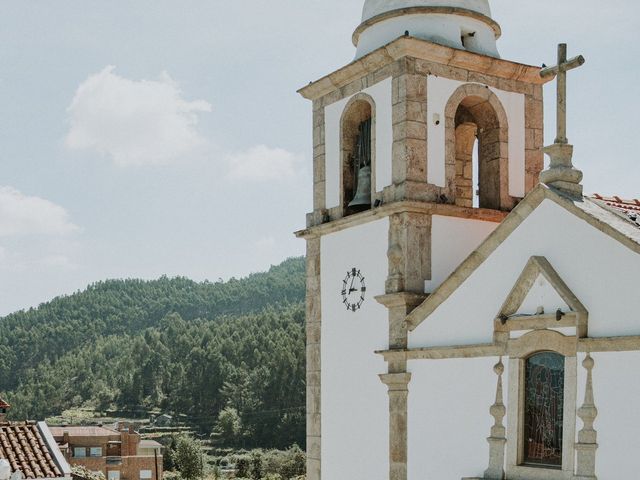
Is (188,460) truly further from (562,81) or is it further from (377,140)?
(562,81)

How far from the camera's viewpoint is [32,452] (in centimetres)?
1655

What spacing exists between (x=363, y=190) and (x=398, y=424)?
364 cm

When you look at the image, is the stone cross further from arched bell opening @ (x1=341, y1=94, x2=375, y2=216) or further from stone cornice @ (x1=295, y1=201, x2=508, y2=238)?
arched bell opening @ (x1=341, y1=94, x2=375, y2=216)

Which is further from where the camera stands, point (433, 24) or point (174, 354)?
point (174, 354)

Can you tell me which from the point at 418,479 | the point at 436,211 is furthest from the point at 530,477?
the point at 436,211

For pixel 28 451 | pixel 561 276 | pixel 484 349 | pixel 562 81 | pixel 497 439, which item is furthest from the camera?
pixel 28 451

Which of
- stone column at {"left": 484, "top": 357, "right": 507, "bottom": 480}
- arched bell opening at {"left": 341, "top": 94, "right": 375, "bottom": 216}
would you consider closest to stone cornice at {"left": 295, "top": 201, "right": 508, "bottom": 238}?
arched bell opening at {"left": 341, "top": 94, "right": 375, "bottom": 216}

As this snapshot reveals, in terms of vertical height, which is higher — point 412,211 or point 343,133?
point 343,133

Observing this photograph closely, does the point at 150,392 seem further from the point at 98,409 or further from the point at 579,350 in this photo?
the point at 579,350

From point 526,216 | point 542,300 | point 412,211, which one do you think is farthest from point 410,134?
point 542,300

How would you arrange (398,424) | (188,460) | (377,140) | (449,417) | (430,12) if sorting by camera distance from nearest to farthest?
(449,417) < (398,424) < (377,140) < (430,12) < (188,460)

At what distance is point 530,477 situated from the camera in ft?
38.1

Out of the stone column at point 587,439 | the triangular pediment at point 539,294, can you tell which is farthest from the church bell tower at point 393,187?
the stone column at point 587,439

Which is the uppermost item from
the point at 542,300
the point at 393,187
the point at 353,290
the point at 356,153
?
the point at 356,153
